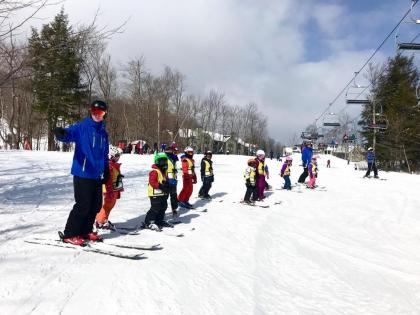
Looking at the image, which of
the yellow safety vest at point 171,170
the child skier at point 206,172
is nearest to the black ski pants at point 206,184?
the child skier at point 206,172

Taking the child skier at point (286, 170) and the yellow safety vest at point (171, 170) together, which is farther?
the child skier at point (286, 170)

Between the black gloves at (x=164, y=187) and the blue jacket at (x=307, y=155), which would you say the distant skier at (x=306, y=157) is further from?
the black gloves at (x=164, y=187)

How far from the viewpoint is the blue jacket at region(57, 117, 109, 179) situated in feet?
16.6

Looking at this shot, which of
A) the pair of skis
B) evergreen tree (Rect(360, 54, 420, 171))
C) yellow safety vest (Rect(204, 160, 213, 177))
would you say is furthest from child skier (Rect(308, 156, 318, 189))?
evergreen tree (Rect(360, 54, 420, 171))

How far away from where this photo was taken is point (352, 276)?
6.04 m

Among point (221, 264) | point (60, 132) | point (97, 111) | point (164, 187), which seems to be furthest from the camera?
point (164, 187)

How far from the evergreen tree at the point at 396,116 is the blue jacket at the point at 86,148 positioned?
1218 inches

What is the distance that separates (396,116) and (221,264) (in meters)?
37.1

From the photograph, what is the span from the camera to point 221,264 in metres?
5.49

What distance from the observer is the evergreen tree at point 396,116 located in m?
36.3

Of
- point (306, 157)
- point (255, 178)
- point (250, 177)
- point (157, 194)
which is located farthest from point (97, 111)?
point (306, 157)

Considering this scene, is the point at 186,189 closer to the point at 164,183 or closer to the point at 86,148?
the point at 164,183

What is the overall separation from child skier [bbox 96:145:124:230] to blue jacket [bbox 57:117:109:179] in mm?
1343

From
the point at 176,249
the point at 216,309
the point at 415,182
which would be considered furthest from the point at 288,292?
the point at 415,182
